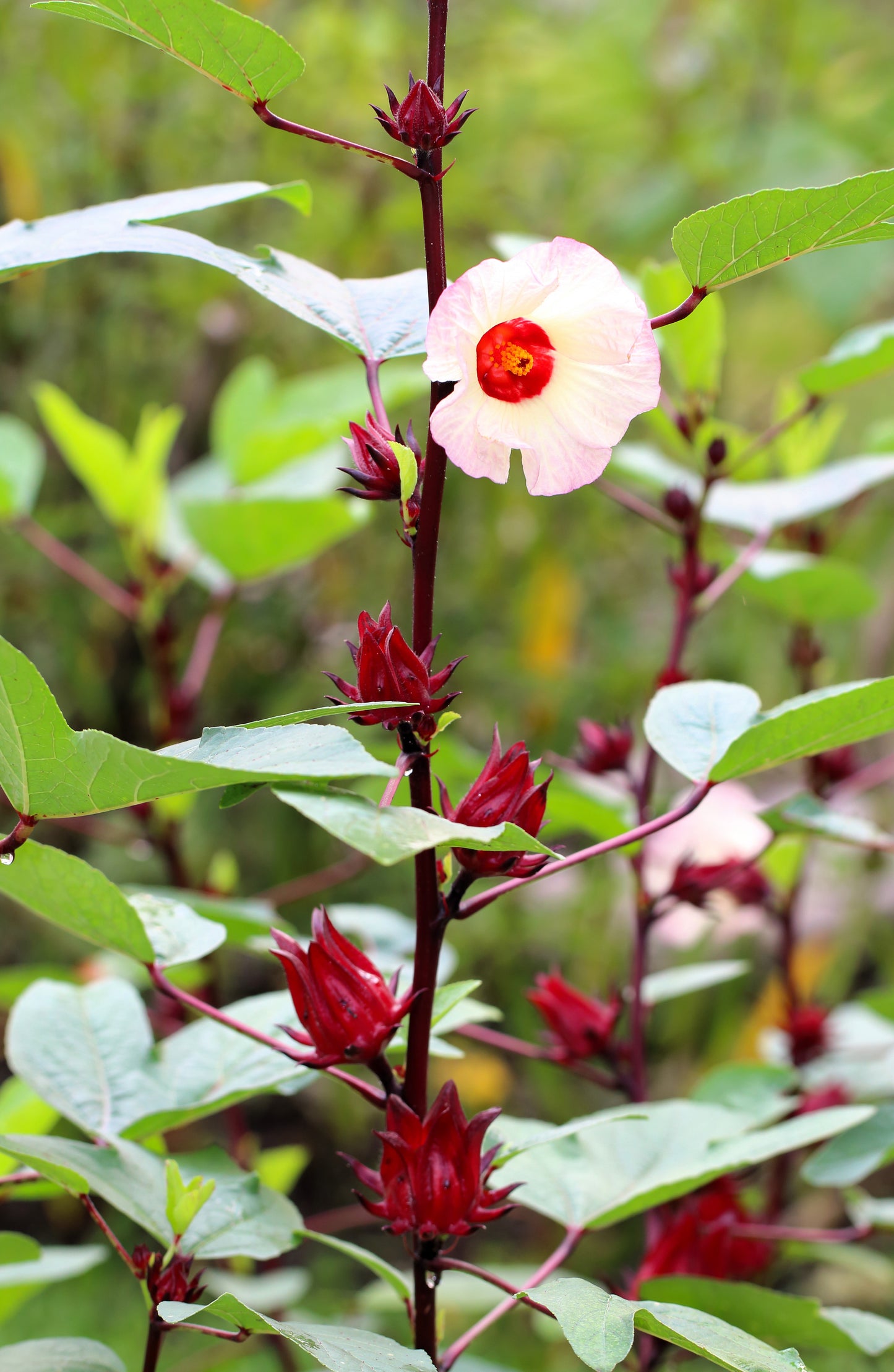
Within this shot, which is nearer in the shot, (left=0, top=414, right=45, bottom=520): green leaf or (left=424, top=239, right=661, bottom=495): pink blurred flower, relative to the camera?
(left=424, top=239, right=661, bottom=495): pink blurred flower

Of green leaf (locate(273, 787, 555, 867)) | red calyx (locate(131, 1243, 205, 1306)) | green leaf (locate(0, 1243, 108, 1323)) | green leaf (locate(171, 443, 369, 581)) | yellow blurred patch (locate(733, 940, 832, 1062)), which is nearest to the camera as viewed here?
green leaf (locate(273, 787, 555, 867))

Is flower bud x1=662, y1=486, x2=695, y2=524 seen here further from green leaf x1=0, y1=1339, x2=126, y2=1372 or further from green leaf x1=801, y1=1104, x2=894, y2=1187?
green leaf x1=0, y1=1339, x2=126, y2=1372

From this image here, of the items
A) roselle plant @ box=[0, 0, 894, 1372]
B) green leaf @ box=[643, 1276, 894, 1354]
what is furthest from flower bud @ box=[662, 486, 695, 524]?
green leaf @ box=[643, 1276, 894, 1354]

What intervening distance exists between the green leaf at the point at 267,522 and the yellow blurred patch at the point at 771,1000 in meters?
0.78

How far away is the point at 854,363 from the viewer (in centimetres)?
53

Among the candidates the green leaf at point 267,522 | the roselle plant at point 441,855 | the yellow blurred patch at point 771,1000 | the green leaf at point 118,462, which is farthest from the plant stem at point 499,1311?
the yellow blurred patch at point 771,1000

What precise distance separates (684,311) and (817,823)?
264 mm

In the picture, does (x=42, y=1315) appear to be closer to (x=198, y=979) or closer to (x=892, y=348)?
(x=198, y=979)

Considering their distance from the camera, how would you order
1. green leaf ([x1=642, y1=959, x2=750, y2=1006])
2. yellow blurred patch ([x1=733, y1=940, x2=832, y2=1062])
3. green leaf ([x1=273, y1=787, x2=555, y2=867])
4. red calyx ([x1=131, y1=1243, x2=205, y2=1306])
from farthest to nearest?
1. yellow blurred patch ([x1=733, y1=940, x2=832, y2=1062])
2. green leaf ([x1=642, y1=959, x2=750, y2=1006])
3. red calyx ([x1=131, y1=1243, x2=205, y2=1306])
4. green leaf ([x1=273, y1=787, x2=555, y2=867])

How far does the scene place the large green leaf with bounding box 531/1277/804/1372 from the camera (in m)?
0.27

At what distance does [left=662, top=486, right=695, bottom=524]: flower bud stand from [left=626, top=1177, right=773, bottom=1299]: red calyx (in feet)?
1.02

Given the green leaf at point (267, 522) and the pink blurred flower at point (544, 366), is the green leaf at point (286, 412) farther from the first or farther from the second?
the pink blurred flower at point (544, 366)

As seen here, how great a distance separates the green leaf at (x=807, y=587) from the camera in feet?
2.11

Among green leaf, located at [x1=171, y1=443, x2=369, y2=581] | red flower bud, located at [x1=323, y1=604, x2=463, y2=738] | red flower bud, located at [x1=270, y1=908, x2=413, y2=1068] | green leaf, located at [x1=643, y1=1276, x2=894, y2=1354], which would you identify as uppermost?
green leaf, located at [x1=171, y1=443, x2=369, y2=581]
